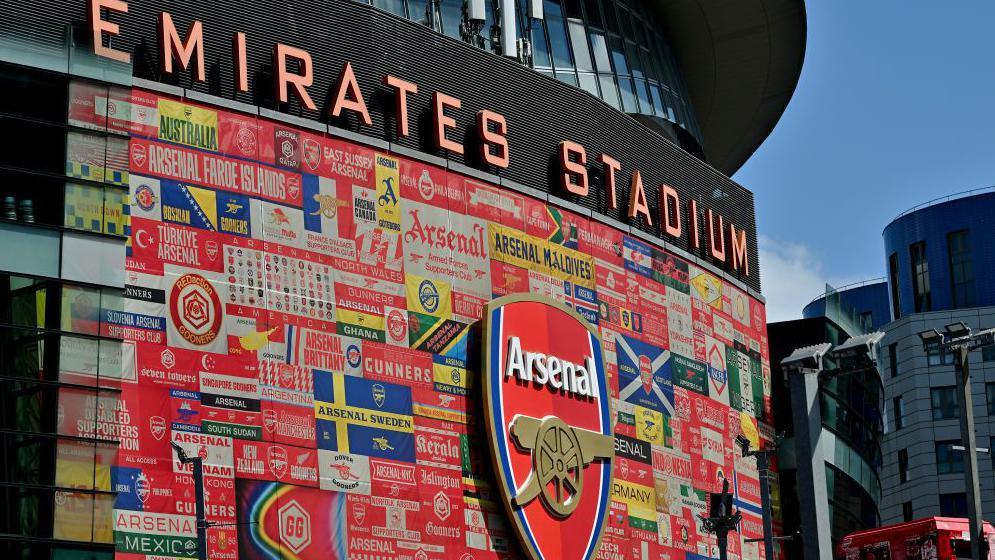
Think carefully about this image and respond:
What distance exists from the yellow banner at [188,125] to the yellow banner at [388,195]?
5.40 meters

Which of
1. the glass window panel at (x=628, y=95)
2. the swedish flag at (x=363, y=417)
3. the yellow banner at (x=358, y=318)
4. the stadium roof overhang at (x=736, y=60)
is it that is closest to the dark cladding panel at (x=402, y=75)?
the glass window panel at (x=628, y=95)

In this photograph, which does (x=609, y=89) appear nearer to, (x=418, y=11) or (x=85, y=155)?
(x=418, y=11)

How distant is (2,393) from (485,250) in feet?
54.0

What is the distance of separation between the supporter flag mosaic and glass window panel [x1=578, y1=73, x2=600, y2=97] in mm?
9817

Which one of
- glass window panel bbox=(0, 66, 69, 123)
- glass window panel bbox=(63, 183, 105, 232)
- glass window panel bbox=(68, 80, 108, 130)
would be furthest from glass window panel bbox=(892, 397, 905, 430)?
glass window panel bbox=(0, 66, 69, 123)

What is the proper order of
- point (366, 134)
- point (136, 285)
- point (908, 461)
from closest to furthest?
point (136, 285) → point (366, 134) → point (908, 461)

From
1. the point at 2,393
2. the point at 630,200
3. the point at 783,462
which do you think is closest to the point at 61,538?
the point at 2,393

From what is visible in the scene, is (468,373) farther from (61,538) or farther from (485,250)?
(61,538)

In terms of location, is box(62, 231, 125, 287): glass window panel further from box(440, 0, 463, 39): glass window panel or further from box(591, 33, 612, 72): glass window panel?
box(591, 33, 612, 72): glass window panel

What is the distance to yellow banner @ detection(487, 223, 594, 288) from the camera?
47.6m

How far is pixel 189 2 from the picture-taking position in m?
41.3

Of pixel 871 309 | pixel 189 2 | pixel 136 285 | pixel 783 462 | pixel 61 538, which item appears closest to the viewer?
pixel 61 538

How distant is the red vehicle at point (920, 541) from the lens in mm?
52562

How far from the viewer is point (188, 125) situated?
40.1 metres
